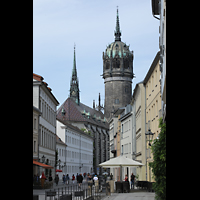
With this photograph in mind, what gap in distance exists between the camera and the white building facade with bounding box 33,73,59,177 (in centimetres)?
4231

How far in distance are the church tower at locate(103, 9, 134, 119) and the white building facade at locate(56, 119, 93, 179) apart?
90.7 ft

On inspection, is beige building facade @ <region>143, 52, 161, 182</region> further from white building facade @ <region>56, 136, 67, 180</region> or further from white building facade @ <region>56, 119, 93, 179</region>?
white building facade @ <region>56, 119, 93, 179</region>

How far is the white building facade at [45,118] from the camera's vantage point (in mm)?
42312

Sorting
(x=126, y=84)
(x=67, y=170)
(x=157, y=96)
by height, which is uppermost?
(x=126, y=84)

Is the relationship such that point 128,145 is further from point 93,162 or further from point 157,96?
point 93,162

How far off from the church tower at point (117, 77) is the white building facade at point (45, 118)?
75990 millimetres

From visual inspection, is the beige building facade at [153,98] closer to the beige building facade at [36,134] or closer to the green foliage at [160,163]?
the beige building facade at [36,134]

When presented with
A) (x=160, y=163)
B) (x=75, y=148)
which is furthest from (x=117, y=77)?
(x=160, y=163)

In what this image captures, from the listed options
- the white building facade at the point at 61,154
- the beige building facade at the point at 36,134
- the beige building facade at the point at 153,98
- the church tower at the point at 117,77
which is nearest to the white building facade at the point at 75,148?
the white building facade at the point at 61,154

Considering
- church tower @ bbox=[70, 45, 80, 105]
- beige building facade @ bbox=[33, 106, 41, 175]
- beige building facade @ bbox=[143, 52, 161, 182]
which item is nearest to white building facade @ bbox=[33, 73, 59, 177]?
beige building facade @ bbox=[33, 106, 41, 175]
